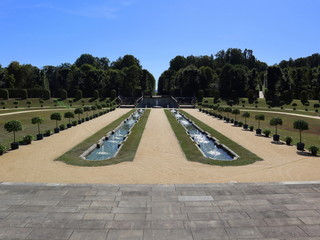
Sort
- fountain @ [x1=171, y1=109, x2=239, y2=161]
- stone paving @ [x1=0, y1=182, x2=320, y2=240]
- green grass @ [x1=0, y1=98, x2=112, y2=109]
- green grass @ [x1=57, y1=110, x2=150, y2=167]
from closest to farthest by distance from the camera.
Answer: stone paving @ [x1=0, y1=182, x2=320, y2=240] → green grass @ [x1=57, y1=110, x2=150, y2=167] → fountain @ [x1=171, y1=109, x2=239, y2=161] → green grass @ [x1=0, y1=98, x2=112, y2=109]

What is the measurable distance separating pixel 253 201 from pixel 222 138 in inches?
634

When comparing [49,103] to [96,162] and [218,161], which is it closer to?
[96,162]

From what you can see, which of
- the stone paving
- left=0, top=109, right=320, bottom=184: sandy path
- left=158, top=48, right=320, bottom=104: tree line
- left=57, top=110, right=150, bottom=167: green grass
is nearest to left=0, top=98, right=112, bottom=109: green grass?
left=158, top=48, right=320, bottom=104: tree line

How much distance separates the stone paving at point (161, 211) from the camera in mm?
7066

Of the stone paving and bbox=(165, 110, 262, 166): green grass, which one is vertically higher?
the stone paving

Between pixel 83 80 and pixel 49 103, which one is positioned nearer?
pixel 49 103

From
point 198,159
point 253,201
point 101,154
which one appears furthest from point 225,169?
point 101,154

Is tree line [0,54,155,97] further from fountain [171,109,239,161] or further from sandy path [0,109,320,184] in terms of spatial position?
sandy path [0,109,320,184]

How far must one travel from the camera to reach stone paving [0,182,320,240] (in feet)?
23.2

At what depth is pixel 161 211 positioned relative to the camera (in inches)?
328

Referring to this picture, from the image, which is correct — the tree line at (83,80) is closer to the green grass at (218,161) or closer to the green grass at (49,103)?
the green grass at (49,103)

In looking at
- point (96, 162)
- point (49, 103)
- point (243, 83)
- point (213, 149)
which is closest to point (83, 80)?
point (49, 103)

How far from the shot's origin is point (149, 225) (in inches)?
293

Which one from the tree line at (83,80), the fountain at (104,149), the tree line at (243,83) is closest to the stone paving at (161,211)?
the fountain at (104,149)
